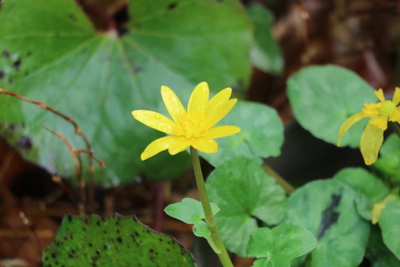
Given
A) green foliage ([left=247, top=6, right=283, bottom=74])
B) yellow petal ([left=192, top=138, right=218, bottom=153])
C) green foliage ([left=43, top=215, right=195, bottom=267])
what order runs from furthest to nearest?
1. green foliage ([left=247, top=6, right=283, bottom=74])
2. green foliage ([left=43, top=215, right=195, bottom=267])
3. yellow petal ([left=192, top=138, right=218, bottom=153])

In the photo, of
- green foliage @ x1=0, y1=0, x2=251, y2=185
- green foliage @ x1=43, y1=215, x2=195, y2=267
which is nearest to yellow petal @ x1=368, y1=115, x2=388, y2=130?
green foliage @ x1=43, y1=215, x2=195, y2=267

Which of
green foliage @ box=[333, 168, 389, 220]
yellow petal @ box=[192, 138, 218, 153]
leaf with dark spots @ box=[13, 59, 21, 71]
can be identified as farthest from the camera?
leaf with dark spots @ box=[13, 59, 21, 71]

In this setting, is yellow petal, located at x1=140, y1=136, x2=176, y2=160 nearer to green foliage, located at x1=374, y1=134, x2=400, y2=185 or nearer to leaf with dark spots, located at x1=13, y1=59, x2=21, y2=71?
green foliage, located at x1=374, y1=134, x2=400, y2=185

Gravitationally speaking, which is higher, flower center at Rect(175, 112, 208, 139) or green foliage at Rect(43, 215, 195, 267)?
flower center at Rect(175, 112, 208, 139)

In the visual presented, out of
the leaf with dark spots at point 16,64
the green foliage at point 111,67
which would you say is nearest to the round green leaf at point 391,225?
the green foliage at point 111,67

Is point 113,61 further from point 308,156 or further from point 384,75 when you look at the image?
point 384,75

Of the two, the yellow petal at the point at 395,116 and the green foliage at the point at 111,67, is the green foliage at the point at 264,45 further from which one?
the yellow petal at the point at 395,116
